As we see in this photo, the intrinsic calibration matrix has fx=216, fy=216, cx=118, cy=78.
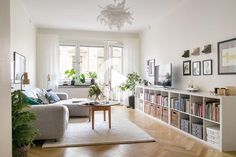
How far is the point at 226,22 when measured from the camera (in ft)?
11.8

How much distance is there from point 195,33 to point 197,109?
1660 mm

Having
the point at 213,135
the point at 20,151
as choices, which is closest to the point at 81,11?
the point at 20,151

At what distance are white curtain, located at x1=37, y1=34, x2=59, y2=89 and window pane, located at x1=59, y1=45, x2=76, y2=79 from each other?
424 millimetres

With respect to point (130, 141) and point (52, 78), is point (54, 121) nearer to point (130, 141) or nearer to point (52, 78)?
point (130, 141)

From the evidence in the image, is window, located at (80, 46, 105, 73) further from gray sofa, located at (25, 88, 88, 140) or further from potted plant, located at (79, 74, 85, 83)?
gray sofa, located at (25, 88, 88, 140)

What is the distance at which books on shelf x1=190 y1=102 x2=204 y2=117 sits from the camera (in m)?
3.64

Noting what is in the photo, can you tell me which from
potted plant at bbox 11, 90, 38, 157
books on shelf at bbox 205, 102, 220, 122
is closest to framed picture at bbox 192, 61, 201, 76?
books on shelf at bbox 205, 102, 220, 122

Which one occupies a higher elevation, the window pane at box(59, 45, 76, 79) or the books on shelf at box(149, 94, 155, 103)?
the window pane at box(59, 45, 76, 79)

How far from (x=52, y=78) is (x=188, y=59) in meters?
4.62

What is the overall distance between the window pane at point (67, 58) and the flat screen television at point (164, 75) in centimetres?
348

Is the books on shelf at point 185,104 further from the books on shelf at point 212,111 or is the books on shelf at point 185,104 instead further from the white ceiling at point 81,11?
the white ceiling at point 81,11

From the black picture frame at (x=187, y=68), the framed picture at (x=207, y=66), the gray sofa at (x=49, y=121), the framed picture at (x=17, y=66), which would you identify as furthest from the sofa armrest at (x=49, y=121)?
the black picture frame at (x=187, y=68)

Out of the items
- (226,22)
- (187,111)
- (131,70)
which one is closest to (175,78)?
(187,111)

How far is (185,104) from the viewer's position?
13.5 ft
